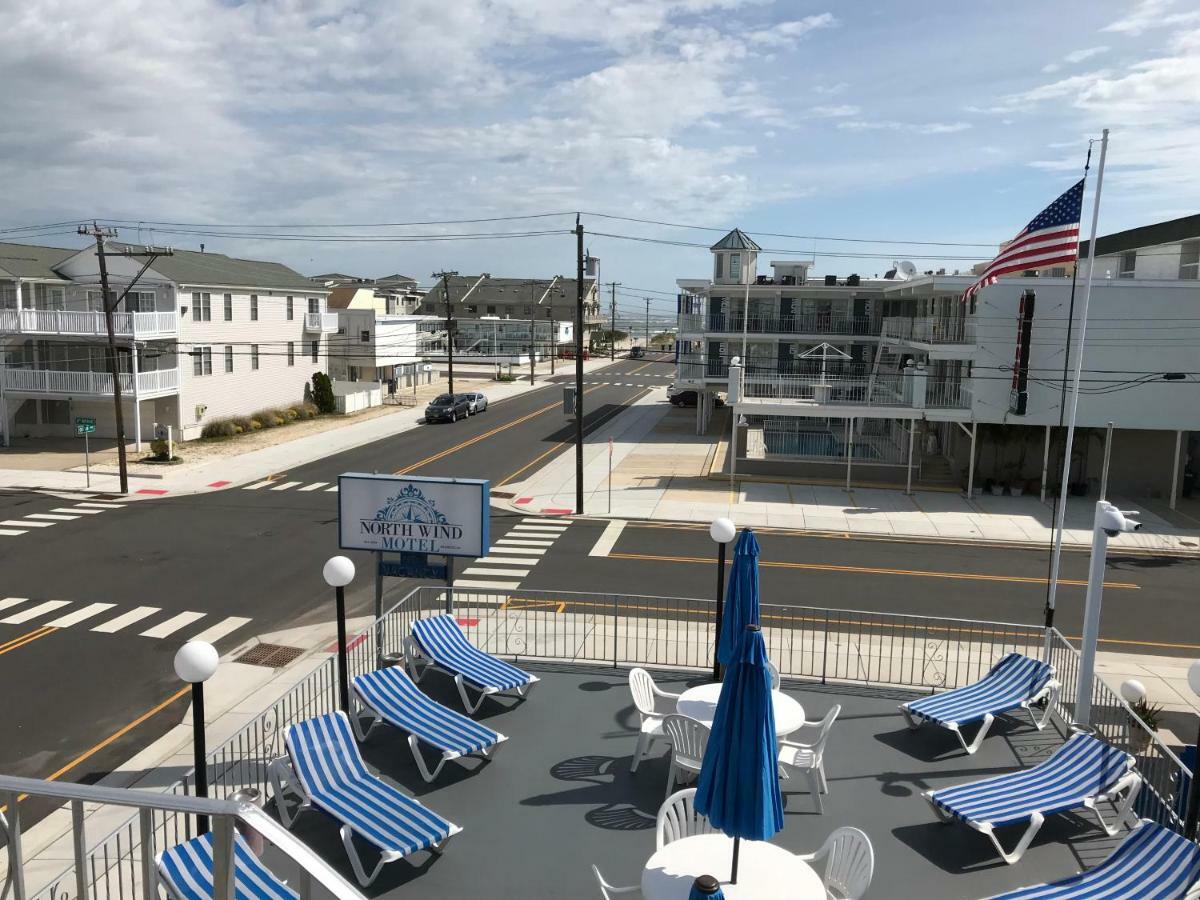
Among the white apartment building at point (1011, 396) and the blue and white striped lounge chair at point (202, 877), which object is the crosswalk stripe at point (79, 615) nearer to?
the blue and white striped lounge chair at point (202, 877)

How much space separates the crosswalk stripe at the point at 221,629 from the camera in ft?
57.4

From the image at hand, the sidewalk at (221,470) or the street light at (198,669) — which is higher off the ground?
the street light at (198,669)

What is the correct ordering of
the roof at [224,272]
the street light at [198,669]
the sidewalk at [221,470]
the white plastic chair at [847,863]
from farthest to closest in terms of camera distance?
1. the roof at [224,272]
2. the sidewalk at [221,470]
3. the street light at [198,669]
4. the white plastic chair at [847,863]

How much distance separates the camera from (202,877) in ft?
25.3

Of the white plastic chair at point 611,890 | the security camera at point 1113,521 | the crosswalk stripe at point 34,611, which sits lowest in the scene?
the crosswalk stripe at point 34,611

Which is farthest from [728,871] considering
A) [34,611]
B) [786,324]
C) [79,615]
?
[786,324]

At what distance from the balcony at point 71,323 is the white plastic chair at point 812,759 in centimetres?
3561

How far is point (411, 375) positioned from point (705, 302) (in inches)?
1176

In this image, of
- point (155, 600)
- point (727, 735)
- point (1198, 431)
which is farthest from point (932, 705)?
point (1198, 431)

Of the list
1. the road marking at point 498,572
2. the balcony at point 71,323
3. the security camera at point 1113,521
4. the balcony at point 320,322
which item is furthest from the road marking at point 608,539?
the balcony at point 320,322

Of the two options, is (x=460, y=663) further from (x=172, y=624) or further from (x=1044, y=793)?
(x=172, y=624)

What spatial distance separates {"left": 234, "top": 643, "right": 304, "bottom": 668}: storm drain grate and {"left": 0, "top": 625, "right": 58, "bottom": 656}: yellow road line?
4.23 meters

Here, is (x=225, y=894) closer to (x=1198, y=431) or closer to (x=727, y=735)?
(x=727, y=735)

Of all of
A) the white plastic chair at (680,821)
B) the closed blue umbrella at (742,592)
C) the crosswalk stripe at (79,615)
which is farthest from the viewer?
the crosswalk stripe at (79,615)
